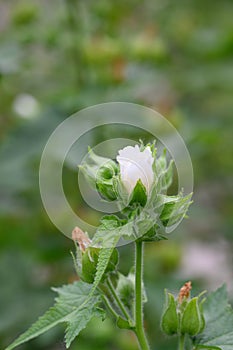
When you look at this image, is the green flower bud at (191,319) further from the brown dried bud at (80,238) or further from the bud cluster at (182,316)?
the brown dried bud at (80,238)

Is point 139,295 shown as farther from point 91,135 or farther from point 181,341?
point 91,135

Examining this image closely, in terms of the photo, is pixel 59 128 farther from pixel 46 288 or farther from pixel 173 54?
pixel 173 54

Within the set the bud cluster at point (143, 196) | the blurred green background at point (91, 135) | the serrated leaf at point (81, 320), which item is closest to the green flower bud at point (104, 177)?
the bud cluster at point (143, 196)

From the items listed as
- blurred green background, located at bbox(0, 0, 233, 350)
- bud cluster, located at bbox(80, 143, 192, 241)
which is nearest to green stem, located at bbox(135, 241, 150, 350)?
bud cluster, located at bbox(80, 143, 192, 241)

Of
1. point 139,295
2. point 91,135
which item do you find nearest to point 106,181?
point 139,295

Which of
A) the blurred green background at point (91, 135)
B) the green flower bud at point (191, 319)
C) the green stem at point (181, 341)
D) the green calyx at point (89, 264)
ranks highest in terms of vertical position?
the blurred green background at point (91, 135)

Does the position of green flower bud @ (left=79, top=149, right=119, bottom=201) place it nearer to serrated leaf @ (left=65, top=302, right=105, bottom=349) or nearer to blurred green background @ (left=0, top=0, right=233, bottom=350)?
serrated leaf @ (left=65, top=302, right=105, bottom=349)

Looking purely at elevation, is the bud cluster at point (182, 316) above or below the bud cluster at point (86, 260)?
below
